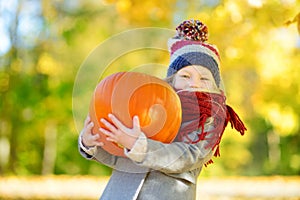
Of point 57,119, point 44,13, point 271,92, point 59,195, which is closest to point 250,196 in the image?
point 271,92

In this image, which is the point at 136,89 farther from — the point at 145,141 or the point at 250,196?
the point at 250,196

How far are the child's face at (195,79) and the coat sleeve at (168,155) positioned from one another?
235 mm

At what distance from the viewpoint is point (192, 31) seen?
259 cm

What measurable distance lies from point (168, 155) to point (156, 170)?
16cm

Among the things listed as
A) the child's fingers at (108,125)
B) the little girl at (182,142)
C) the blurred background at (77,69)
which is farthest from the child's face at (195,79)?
the blurred background at (77,69)

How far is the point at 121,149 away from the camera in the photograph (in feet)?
7.50

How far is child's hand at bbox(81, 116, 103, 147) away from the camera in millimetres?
2303

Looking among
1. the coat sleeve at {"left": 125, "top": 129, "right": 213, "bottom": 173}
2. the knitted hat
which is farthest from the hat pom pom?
the coat sleeve at {"left": 125, "top": 129, "right": 213, "bottom": 173}

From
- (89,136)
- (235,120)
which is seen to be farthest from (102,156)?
(235,120)

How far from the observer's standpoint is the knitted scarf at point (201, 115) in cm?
233

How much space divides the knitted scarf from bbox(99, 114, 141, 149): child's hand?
0.80 feet

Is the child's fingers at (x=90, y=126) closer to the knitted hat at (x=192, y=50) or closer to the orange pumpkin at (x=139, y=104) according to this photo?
the orange pumpkin at (x=139, y=104)

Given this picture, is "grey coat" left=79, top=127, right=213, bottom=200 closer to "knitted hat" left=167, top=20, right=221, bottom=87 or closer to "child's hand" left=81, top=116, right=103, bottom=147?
"child's hand" left=81, top=116, right=103, bottom=147

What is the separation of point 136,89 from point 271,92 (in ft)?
24.7
